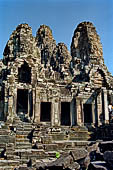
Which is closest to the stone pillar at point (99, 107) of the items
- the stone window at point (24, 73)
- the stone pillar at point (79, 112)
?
the stone pillar at point (79, 112)

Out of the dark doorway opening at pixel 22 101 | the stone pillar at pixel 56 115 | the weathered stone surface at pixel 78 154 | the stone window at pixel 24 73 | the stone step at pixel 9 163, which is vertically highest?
the stone window at pixel 24 73

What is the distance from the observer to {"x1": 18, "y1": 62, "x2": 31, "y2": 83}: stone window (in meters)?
21.5

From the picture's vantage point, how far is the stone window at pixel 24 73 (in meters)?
21.5

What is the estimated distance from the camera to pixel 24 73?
2192cm

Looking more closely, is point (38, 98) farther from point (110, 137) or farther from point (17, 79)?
point (110, 137)

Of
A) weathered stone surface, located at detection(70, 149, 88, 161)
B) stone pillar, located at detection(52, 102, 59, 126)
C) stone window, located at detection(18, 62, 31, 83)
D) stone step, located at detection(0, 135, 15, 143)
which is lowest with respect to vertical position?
weathered stone surface, located at detection(70, 149, 88, 161)

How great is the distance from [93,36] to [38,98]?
58.6 feet

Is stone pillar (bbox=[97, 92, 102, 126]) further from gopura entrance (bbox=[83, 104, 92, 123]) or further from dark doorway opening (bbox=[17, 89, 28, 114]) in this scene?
dark doorway opening (bbox=[17, 89, 28, 114])

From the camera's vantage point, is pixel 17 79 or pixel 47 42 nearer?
pixel 17 79

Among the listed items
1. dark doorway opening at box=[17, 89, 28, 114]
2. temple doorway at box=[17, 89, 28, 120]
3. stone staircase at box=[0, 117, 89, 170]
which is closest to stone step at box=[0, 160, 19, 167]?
stone staircase at box=[0, 117, 89, 170]

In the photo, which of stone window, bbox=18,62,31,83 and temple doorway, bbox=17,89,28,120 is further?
stone window, bbox=18,62,31,83

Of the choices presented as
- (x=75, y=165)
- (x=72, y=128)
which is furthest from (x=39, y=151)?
(x=72, y=128)

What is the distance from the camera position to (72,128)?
16953 millimetres

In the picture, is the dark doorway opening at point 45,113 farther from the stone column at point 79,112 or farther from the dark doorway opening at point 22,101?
the stone column at point 79,112
